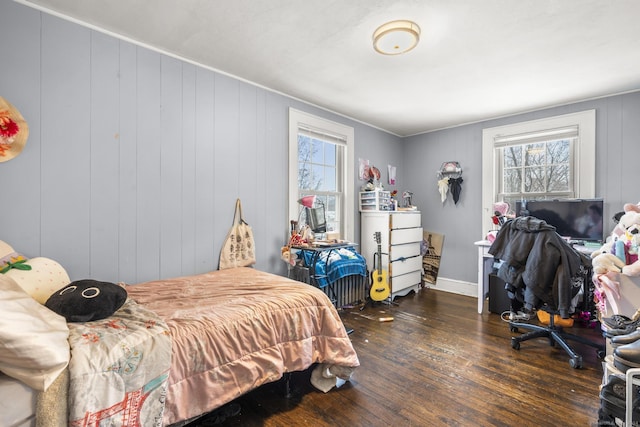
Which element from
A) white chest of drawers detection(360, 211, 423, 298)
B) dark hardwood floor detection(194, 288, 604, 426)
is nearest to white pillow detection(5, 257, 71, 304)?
dark hardwood floor detection(194, 288, 604, 426)

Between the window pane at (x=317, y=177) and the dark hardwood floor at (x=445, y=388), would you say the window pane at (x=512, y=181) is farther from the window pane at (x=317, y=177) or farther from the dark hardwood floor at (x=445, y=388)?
the window pane at (x=317, y=177)

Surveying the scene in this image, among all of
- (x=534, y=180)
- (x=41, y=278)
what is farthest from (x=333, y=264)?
(x=534, y=180)

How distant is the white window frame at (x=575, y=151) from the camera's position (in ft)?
10.7

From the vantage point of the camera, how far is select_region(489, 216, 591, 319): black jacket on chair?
2.12 meters

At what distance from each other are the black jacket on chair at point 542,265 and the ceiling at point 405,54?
1.40m

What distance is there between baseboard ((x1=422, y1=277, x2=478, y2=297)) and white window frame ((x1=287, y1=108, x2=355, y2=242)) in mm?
1643

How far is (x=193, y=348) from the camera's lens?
4.61 feet

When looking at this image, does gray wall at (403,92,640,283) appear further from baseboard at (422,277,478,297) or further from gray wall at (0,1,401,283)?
gray wall at (0,1,401,283)

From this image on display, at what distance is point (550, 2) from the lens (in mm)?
1787

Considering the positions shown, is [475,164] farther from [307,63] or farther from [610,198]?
[307,63]

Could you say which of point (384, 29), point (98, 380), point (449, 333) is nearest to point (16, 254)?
point (98, 380)

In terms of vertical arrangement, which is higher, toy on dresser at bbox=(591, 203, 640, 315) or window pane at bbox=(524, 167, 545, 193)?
window pane at bbox=(524, 167, 545, 193)

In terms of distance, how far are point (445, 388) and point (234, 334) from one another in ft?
4.72

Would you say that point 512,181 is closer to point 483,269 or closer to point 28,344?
point 483,269
